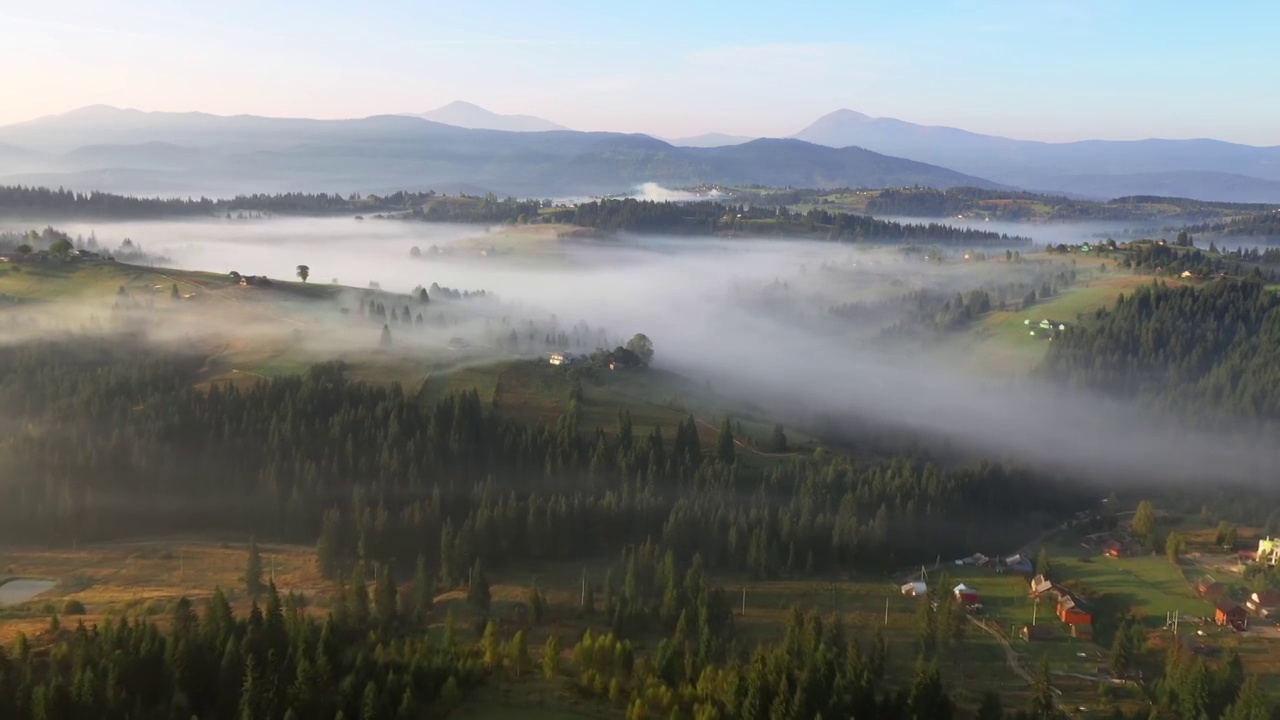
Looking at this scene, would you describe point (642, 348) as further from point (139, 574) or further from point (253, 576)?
point (139, 574)

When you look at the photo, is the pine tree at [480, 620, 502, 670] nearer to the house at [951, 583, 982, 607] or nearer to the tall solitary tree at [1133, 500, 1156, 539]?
the house at [951, 583, 982, 607]

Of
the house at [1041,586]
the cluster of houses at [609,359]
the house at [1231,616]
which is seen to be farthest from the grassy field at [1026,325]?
the house at [1231,616]

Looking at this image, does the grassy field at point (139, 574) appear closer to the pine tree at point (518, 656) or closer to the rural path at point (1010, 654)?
the pine tree at point (518, 656)

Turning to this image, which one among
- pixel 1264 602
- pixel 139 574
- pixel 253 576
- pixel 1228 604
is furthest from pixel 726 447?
pixel 139 574

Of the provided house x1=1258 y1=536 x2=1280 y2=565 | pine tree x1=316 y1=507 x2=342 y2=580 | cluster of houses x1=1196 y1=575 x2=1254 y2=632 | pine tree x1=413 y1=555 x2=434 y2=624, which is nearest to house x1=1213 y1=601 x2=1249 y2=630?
cluster of houses x1=1196 y1=575 x2=1254 y2=632

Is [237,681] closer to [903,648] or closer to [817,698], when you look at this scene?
[817,698]

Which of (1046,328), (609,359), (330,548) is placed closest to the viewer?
(330,548)
